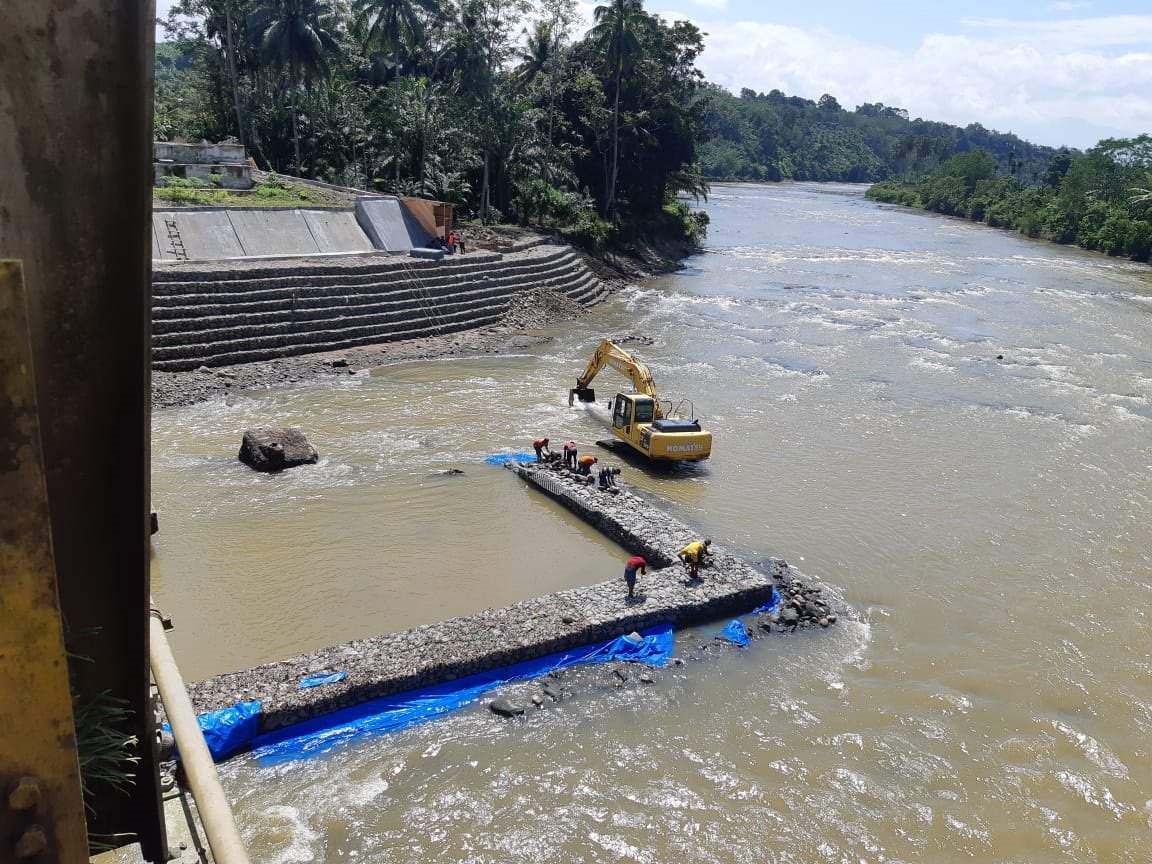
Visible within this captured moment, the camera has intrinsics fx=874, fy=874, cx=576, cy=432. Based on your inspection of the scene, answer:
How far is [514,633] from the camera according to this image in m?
10.5

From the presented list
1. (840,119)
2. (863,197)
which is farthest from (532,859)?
(840,119)

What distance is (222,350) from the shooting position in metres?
21.6

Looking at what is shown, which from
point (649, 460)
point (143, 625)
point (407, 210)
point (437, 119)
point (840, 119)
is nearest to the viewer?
point (143, 625)

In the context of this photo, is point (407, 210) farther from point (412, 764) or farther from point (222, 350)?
point (412, 764)

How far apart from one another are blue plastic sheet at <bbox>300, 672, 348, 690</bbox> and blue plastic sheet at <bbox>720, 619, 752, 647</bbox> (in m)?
4.78

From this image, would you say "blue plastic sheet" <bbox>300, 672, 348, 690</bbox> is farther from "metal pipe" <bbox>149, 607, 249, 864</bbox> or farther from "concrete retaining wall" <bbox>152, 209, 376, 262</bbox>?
"concrete retaining wall" <bbox>152, 209, 376, 262</bbox>

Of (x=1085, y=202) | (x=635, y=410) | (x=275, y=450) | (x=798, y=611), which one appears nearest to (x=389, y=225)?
(x=275, y=450)

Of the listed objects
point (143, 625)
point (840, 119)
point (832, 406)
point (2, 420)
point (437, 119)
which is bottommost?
point (832, 406)

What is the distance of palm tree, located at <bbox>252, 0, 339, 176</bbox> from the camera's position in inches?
1324

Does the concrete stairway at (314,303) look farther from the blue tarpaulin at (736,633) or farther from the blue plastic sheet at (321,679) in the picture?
the blue tarpaulin at (736,633)

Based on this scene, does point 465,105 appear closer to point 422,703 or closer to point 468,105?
point 468,105

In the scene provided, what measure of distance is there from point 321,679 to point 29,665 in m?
7.79

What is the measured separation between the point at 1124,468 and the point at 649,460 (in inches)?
405

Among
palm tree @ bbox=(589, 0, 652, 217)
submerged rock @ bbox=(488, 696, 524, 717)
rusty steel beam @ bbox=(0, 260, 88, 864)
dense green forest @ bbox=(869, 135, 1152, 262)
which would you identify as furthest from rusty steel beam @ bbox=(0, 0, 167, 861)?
dense green forest @ bbox=(869, 135, 1152, 262)
